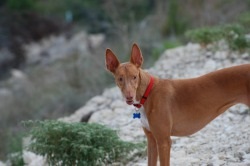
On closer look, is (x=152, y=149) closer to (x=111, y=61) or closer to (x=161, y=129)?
(x=161, y=129)

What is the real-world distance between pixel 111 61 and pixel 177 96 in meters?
0.74

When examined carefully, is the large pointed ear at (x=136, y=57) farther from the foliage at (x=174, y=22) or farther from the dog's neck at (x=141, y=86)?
the foliage at (x=174, y=22)

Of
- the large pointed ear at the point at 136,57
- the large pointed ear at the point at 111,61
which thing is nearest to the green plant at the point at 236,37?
the large pointed ear at the point at 136,57

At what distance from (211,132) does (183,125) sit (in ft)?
6.55

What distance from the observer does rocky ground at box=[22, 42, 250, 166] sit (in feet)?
21.8

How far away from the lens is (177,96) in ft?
19.0

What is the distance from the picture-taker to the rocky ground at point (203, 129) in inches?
262

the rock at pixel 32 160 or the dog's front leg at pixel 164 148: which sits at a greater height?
the rock at pixel 32 160

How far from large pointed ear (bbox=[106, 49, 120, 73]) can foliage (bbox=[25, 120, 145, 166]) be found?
124 cm

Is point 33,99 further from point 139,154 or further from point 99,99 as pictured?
point 139,154

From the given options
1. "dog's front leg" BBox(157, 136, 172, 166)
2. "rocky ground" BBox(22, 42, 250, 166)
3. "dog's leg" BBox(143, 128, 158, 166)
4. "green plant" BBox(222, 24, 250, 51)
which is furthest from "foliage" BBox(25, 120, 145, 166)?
"green plant" BBox(222, 24, 250, 51)

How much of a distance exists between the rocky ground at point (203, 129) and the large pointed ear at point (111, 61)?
1.52 m

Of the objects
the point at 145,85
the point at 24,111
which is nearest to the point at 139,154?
the point at 145,85

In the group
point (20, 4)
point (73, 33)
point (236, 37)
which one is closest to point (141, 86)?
point (236, 37)
